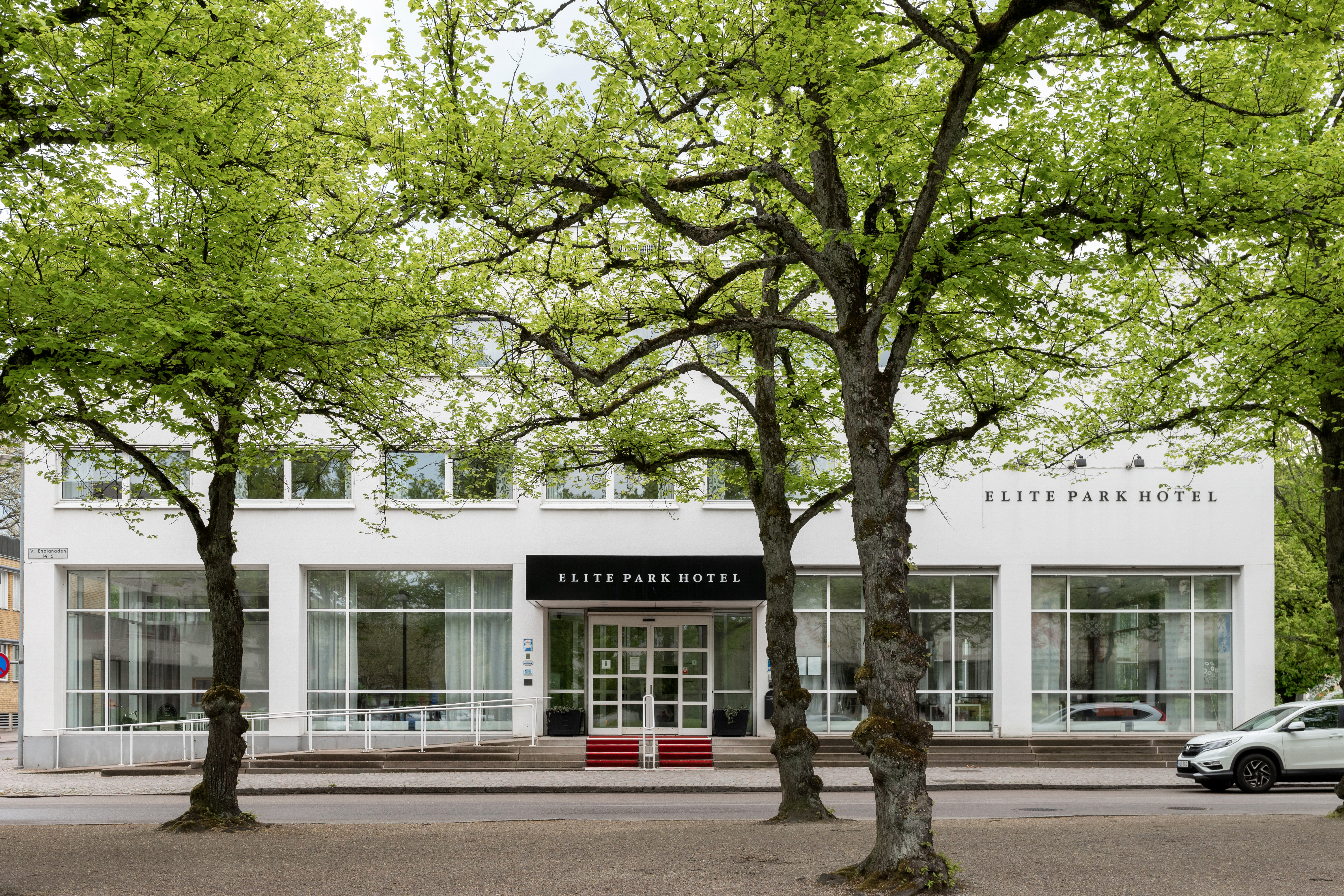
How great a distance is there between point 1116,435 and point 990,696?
37.8 feet

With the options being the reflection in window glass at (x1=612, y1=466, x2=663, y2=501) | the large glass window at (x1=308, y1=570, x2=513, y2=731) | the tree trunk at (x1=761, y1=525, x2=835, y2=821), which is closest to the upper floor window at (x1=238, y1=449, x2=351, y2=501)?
the large glass window at (x1=308, y1=570, x2=513, y2=731)

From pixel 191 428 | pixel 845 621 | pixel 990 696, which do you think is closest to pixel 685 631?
pixel 845 621

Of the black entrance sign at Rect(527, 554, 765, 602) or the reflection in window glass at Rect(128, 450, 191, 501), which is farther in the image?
the black entrance sign at Rect(527, 554, 765, 602)

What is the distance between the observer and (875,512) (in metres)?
9.60

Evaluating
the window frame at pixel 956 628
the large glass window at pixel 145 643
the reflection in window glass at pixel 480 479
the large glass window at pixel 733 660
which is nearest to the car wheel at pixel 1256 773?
the window frame at pixel 956 628

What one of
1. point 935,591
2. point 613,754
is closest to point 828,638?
point 935,591

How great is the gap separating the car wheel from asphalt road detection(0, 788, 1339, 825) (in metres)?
0.29

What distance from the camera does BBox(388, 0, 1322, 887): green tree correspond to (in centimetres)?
912

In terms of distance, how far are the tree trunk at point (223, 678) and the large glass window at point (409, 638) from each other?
11737mm

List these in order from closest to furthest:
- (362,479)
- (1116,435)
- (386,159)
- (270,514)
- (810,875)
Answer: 1. (810,875)
2. (386,159)
3. (1116,435)
4. (362,479)
5. (270,514)

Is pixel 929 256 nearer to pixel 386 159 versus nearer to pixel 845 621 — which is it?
pixel 386 159

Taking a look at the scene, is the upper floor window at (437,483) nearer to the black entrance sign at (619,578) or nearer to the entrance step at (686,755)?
the black entrance sign at (619,578)

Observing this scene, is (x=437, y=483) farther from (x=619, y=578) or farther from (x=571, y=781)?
(x=571, y=781)

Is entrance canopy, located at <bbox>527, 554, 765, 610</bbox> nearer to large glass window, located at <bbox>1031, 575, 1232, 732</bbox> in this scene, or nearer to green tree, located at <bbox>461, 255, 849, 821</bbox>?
green tree, located at <bbox>461, 255, 849, 821</bbox>
